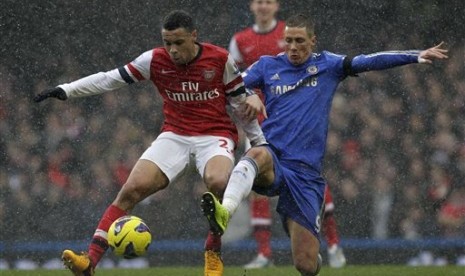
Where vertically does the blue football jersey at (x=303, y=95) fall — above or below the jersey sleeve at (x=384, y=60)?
below

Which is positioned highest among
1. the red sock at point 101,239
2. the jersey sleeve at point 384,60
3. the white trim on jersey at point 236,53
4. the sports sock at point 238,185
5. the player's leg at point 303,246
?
the jersey sleeve at point 384,60

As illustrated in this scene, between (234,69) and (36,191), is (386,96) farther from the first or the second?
(234,69)

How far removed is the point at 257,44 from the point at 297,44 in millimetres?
3056

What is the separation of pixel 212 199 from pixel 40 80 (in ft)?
35.7

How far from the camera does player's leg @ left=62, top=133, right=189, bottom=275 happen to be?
9922mm

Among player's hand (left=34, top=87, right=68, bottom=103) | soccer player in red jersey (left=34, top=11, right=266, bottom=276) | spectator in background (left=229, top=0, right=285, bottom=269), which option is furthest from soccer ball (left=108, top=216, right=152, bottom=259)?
spectator in background (left=229, top=0, right=285, bottom=269)

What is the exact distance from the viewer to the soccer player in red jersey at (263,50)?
44.4ft

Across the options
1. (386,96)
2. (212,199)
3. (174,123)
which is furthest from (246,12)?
(212,199)

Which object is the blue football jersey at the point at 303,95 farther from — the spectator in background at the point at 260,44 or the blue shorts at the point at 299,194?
the spectator in background at the point at 260,44

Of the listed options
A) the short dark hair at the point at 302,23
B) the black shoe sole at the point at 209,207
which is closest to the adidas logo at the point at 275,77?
the short dark hair at the point at 302,23

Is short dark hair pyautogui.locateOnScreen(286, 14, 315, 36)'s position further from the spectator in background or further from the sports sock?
the spectator in background

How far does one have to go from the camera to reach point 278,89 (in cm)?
1053

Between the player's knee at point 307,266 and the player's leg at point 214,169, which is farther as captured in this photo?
the player's knee at point 307,266

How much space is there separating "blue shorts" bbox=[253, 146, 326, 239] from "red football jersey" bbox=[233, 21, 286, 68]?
3.24 metres
